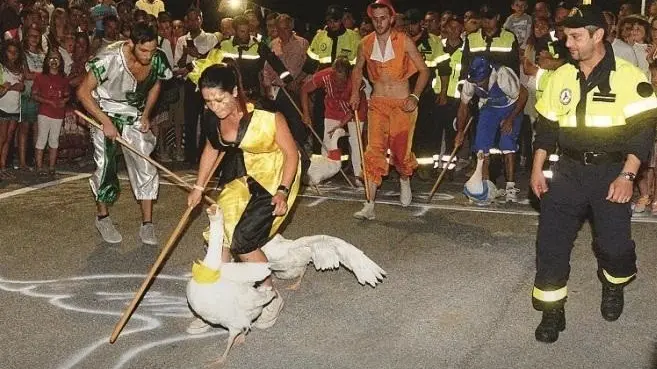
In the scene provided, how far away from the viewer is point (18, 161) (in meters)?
11.5

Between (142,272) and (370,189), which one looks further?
(370,189)

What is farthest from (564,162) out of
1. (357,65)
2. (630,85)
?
(357,65)

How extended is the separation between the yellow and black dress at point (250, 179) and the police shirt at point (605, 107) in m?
1.62

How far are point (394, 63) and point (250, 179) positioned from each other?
344 centimetres

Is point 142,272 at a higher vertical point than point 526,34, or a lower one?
lower

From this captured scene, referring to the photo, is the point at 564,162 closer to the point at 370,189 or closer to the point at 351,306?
the point at 351,306

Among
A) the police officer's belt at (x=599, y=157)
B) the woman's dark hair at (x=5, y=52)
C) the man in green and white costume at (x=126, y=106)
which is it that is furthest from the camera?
the woman's dark hair at (x=5, y=52)

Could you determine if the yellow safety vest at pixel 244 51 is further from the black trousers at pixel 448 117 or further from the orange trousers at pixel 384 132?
the orange trousers at pixel 384 132

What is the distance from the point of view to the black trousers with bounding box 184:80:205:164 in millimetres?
11883

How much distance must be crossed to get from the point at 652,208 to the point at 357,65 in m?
3.14

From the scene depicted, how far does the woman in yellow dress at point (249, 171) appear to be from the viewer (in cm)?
516

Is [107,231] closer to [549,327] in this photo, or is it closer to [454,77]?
[549,327]

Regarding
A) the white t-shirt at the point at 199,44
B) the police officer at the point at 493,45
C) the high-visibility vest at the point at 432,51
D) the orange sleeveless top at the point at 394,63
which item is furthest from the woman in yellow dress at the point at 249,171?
the white t-shirt at the point at 199,44

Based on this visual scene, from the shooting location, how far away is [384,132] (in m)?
8.56
